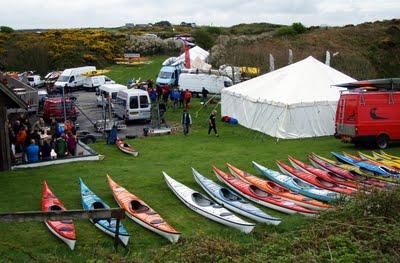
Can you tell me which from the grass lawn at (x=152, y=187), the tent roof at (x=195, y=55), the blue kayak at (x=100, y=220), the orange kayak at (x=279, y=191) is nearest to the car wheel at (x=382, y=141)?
the grass lawn at (x=152, y=187)

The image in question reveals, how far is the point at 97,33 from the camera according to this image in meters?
75.9

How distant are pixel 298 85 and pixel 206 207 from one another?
1538cm

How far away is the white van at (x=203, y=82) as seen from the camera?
141ft

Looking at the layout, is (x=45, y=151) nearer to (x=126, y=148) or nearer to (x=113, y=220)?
(x=126, y=148)

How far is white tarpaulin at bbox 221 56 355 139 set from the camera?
93.4ft

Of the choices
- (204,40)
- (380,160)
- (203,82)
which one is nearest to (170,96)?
(203,82)

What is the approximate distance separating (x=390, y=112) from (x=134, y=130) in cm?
1486

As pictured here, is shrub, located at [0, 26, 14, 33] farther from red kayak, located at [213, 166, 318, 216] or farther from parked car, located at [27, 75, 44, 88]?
red kayak, located at [213, 166, 318, 216]

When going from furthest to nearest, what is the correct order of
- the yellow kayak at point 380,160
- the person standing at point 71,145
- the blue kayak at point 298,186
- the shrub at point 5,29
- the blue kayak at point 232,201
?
the shrub at point 5,29
the person standing at point 71,145
the yellow kayak at point 380,160
the blue kayak at point 298,186
the blue kayak at point 232,201

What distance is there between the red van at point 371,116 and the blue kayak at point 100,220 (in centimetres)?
1239

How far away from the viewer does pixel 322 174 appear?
1931cm

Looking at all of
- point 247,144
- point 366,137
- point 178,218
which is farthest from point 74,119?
point 178,218

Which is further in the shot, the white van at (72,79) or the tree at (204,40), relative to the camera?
the tree at (204,40)

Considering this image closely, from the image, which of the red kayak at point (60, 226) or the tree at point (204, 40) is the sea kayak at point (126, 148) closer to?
the red kayak at point (60, 226)
